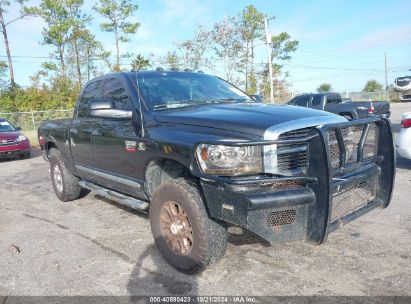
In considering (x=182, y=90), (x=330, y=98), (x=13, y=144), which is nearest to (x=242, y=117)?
(x=182, y=90)

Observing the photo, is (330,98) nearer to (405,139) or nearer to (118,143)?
(405,139)

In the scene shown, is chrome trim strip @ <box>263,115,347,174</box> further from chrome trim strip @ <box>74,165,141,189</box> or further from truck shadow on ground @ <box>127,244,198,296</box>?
chrome trim strip @ <box>74,165,141,189</box>

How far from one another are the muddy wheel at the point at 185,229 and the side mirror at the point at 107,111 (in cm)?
96

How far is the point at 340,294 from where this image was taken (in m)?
3.19

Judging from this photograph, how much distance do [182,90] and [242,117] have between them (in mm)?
1318

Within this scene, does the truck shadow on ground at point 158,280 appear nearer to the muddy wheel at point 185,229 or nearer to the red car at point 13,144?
the muddy wheel at point 185,229

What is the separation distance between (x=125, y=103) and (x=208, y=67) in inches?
1223

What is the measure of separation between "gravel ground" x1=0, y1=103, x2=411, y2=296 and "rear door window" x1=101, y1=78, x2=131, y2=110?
1.55 m

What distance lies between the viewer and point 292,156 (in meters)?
3.27

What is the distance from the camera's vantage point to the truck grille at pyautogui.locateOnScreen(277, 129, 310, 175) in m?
3.21

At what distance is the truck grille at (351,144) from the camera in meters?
3.38

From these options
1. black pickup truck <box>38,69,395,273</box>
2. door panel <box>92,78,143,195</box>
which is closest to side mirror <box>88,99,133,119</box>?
black pickup truck <box>38,69,395,273</box>

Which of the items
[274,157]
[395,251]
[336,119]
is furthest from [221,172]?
[395,251]

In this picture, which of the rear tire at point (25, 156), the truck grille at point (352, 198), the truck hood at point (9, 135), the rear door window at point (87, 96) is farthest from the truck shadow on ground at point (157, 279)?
the rear tire at point (25, 156)
